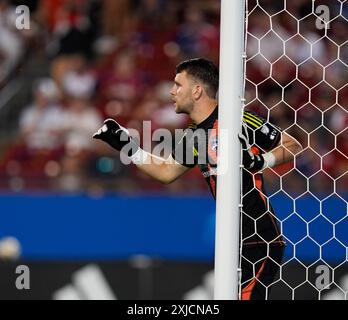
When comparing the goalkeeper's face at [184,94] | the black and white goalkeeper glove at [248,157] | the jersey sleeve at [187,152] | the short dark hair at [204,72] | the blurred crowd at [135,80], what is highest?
the blurred crowd at [135,80]

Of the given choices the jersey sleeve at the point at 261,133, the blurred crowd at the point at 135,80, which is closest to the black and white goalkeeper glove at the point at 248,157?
the jersey sleeve at the point at 261,133

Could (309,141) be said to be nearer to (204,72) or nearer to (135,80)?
(135,80)

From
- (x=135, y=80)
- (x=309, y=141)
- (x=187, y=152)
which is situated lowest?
(x=187, y=152)

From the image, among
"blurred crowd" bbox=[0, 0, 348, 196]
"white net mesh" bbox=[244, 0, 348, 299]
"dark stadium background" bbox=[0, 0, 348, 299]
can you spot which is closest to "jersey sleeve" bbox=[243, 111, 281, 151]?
"white net mesh" bbox=[244, 0, 348, 299]

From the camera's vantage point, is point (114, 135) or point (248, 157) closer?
point (248, 157)

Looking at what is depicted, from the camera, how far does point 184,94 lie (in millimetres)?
3393

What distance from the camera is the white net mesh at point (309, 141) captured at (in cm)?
475

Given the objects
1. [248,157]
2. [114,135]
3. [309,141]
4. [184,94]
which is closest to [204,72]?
[184,94]

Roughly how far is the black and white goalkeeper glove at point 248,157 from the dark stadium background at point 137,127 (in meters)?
1.58

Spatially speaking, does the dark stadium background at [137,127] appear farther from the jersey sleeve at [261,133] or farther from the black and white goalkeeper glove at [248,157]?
the black and white goalkeeper glove at [248,157]

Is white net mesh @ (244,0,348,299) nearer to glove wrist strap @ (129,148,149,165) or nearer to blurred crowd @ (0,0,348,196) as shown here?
blurred crowd @ (0,0,348,196)

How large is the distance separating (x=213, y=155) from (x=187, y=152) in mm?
276
